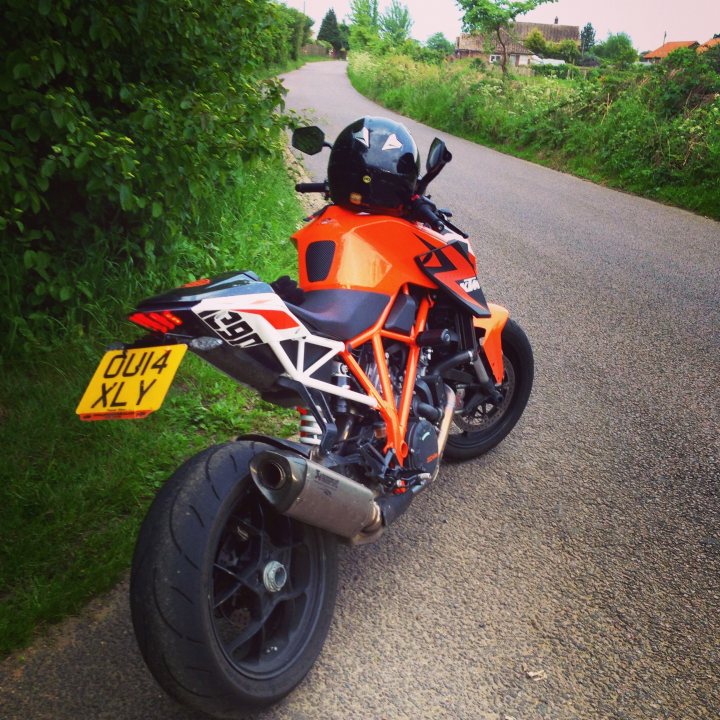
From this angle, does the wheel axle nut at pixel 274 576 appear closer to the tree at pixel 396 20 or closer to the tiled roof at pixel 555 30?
the tree at pixel 396 20

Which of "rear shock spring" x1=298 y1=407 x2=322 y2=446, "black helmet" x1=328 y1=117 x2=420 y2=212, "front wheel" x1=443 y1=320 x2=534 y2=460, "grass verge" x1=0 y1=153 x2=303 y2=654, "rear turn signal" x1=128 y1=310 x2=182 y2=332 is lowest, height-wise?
"grass verge" x1=0 y1=153 x2=303 y2=654

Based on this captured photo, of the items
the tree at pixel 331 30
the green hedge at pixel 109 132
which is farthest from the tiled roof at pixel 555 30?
the green hedge at pixel 109 132

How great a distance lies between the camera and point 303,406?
97.9 inches

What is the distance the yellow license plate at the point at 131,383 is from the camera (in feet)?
6.31

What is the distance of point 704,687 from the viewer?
2379 mm

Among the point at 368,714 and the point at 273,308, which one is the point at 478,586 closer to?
the point at 368,714

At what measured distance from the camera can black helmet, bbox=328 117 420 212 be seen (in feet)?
9.13

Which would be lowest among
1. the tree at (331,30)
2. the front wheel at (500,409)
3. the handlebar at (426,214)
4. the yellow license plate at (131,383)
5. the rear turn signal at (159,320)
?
the tree at (331,30)

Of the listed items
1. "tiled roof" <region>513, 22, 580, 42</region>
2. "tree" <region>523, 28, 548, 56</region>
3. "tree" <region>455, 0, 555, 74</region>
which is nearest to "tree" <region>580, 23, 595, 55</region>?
"tiled roof" <region>513, 22, 580, 42</region>

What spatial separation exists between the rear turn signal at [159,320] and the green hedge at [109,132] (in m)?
1.40

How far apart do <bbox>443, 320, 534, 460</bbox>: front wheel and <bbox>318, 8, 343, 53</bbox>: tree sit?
82.3 metres

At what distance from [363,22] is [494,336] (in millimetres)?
73505

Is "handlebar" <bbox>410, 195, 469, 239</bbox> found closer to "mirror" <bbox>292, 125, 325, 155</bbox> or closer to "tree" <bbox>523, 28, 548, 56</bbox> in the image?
"mirror" <bbox>292, 125, 325, 155</bbox>

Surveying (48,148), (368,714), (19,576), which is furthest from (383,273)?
(48,148)
